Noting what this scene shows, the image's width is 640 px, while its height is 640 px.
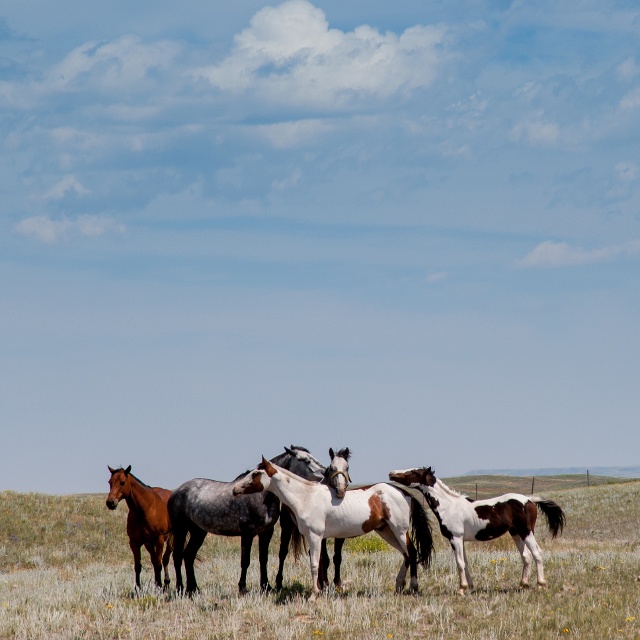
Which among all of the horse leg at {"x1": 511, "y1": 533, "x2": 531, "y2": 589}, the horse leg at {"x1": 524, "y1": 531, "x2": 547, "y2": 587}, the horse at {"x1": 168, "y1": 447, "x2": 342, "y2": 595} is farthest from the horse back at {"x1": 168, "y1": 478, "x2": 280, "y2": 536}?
the horse leg at {"x1": 524, "y1": 531, "x2": 547, "y2": 587}

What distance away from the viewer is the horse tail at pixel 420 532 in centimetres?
1416

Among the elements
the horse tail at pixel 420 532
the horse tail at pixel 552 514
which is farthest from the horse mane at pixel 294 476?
the horse tail at pixel 552 514

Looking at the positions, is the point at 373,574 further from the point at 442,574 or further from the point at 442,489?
the point at 442,489

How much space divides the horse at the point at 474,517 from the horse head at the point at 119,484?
4801 mm

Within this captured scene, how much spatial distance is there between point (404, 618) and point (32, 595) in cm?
795

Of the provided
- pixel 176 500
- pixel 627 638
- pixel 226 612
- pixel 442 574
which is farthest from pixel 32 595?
pixel 627 638

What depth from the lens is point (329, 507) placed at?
44.8 feet

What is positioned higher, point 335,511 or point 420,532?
point 335,511

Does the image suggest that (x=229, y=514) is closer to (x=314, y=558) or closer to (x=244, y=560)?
(x=244, y=560)

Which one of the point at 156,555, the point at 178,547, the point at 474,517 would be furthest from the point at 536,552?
the point at 156,555

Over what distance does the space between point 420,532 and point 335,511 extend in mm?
1596

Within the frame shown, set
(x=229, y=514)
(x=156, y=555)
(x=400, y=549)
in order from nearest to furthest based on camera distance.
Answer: (x=400, y=549) < (x=229, y=514) < (x=156, y=555)

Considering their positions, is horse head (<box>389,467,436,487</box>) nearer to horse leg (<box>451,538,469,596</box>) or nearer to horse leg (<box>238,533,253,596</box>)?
horse leg (<box>451,538,469,596</box>)

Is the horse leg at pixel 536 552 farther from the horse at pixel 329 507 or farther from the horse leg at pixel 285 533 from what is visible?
the horse leg at pixel 285 533
